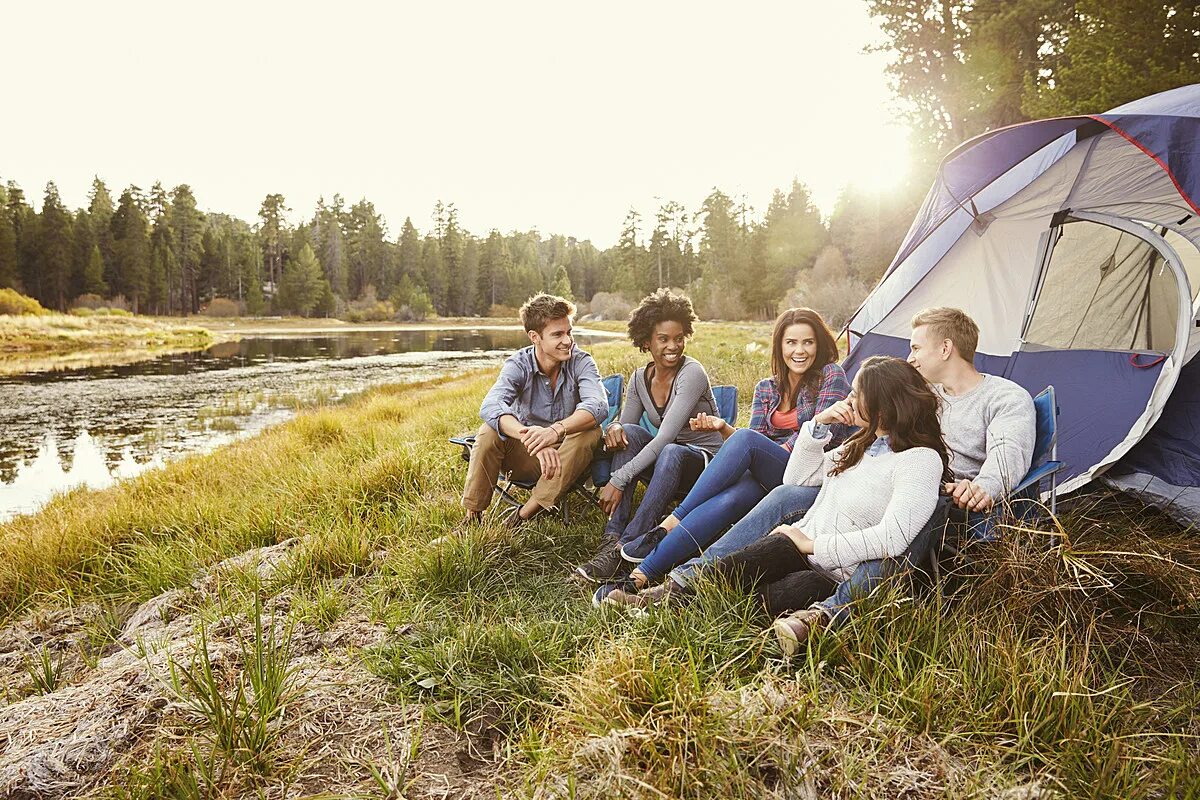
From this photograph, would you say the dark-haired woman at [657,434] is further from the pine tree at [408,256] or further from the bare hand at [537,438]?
the pine tree at [408,256]

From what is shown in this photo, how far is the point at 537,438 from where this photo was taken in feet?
10.8

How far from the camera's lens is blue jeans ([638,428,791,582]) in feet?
8.61

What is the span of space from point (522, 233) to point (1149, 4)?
82.6 m

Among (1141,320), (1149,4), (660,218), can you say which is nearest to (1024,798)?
(1141,320)

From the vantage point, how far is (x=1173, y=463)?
307 centimetres

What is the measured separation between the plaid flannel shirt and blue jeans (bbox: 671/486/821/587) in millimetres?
572

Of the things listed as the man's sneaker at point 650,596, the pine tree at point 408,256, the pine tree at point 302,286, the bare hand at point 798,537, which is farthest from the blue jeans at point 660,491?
the pine tree at point 408,256

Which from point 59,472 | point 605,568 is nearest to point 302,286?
point 59,472

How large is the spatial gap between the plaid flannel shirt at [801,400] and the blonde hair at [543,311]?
121 centimetres

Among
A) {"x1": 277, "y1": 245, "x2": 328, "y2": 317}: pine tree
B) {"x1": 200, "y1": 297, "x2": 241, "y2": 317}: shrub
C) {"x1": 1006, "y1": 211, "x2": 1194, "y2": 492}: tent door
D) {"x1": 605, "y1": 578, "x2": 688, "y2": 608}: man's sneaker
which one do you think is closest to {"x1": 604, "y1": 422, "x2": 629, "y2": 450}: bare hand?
{"x1": 605, "y1": 578, "x2": 688, "y2": 608}: man's sneaker

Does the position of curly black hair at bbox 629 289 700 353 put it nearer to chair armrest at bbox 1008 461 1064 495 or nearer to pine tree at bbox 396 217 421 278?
chair armrest at bbox 1008 461 1064 495

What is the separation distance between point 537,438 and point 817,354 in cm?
158

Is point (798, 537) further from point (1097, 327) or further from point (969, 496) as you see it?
point (1097, 327)

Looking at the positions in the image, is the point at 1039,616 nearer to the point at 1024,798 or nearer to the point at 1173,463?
the point at 1024,798
